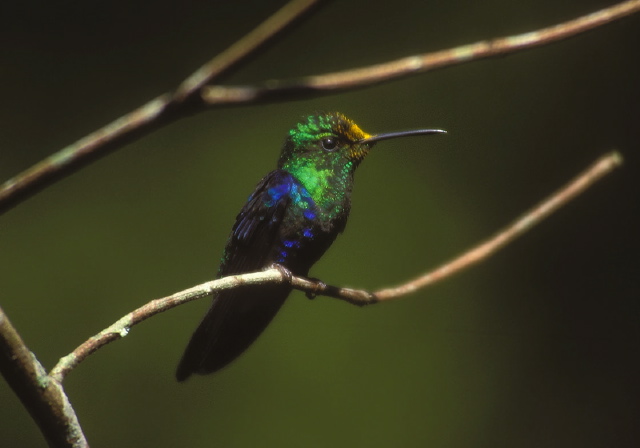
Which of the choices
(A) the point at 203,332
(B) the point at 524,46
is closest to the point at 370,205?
(A) the point at 203,332

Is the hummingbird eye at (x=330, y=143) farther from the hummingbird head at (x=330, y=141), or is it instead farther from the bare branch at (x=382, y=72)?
the bare branch at (x=382, y=72)

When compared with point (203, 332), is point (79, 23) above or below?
above

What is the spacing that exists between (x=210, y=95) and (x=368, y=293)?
884 mm

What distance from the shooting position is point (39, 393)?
0.52 m

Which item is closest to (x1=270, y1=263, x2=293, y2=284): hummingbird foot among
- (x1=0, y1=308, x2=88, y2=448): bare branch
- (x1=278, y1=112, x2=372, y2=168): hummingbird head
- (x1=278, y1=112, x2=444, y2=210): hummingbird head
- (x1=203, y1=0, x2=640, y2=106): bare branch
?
(x1=278, y1=112, x2=444, y2=210): hummingbird head

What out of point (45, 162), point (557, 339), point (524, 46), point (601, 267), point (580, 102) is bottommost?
point (45, 162)

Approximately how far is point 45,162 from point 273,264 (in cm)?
131

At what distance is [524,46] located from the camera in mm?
359

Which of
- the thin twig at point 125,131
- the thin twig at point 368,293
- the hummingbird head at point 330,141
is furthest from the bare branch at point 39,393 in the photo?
the hummingbird head at point 330,141

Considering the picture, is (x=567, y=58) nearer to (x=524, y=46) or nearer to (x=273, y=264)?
(x=273, y=264)

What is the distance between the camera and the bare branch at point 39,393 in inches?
19.4

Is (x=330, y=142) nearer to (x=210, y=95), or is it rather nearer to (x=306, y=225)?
(x=306, y=225)

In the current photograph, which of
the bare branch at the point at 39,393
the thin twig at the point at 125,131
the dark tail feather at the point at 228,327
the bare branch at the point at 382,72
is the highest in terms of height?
the dark tail feather at the point at 228,327

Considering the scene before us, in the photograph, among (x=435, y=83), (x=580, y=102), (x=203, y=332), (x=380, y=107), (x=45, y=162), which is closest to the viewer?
(x=45, y=162)
